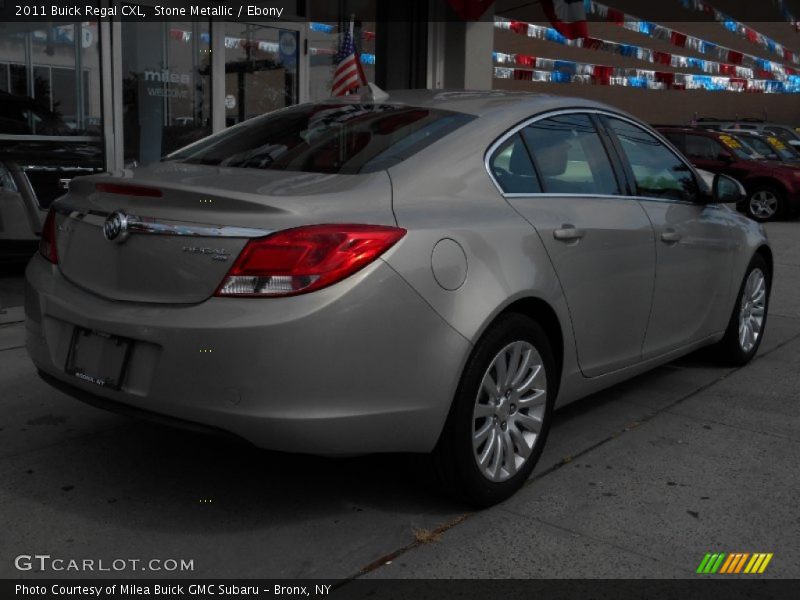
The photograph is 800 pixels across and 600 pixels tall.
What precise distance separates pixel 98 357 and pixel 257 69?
251 inches

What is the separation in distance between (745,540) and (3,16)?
6792mm

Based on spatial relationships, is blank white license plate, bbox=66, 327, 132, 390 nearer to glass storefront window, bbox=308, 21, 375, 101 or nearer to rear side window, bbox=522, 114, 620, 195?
rear side window, bbox=522, 114, 620, 195

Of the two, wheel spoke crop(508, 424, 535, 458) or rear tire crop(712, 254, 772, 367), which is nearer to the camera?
wheel spoke crop(508, 424, 535, 458)

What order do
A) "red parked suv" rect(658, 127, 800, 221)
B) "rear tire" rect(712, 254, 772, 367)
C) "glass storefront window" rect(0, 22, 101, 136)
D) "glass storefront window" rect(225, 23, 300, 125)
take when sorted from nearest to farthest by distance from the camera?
"rear tire" rect(712, 254, 772, 367) < "glass storefront window" rect(0, 22, 101, 136) < "glass storefront window" rect(225, 23, 300, 125) < "red parked suv" rect(658, 127, 800, 221)

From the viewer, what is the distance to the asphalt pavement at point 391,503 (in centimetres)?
318

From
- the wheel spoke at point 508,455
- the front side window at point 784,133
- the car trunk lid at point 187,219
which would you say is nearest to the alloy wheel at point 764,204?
the front side window at point 784,133

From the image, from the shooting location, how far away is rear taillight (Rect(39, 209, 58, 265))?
3.65m

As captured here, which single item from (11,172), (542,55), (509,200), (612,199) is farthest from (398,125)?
(542,55)

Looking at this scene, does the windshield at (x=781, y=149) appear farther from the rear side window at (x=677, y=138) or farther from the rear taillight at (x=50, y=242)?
the rear taillight at (x=50, y=242)

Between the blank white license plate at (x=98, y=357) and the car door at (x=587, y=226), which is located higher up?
the car door at (x=587, y=226)

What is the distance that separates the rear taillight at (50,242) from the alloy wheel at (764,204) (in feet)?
48.7

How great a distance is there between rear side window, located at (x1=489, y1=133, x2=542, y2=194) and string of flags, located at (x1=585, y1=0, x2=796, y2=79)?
14.5 meters

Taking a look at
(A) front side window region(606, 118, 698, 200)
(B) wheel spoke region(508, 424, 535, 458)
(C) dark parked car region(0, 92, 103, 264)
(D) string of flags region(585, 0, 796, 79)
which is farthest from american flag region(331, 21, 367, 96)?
(D) string of flags region(585, 0, 796, 79)

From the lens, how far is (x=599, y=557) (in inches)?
127
